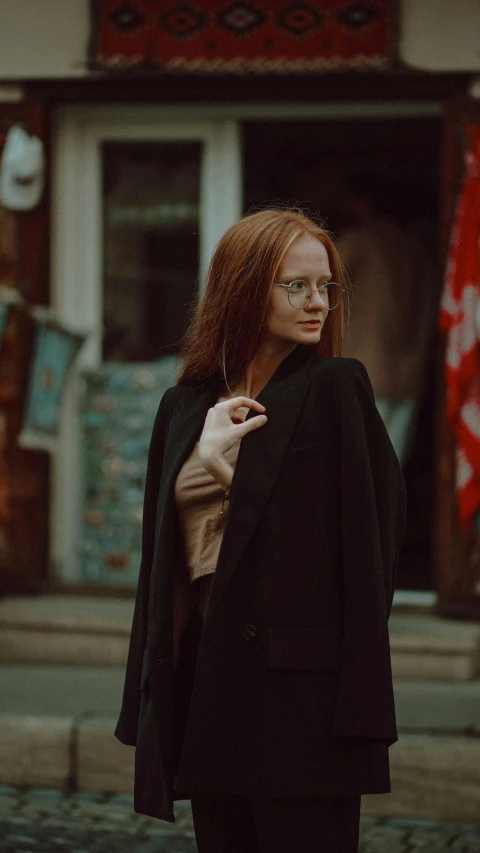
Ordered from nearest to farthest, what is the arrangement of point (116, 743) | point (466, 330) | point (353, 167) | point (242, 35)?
point (116, 743) → point (466, 330) → point (242, 35) → point (353, 167)

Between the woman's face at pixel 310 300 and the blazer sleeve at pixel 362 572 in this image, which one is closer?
the blazer sleeve at pixel 362 572

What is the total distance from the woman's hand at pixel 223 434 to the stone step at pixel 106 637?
138 inches

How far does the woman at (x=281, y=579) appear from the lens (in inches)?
111

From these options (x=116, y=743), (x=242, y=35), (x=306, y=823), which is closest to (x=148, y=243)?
(x=242, y=35)

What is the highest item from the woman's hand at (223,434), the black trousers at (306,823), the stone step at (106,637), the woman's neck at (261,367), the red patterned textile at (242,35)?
the red patterned textile at (242,35)

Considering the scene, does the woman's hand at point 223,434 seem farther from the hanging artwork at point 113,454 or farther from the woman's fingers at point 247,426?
the hanging artwork at point 113,454

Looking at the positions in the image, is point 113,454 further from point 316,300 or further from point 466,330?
point 316,300

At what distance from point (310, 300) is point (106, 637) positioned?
3.93 metres

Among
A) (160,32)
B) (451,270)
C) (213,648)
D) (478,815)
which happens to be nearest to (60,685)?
(478,815)

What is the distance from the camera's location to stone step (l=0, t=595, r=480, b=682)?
6184 mm

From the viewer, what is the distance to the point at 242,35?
258 inches

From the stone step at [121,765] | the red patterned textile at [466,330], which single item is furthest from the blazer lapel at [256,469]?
the red patterned textile at [466,330]

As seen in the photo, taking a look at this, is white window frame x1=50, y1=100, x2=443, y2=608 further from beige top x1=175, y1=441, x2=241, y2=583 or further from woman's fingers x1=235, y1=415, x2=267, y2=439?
woman's fingers x1=235, y1=415, x2=267, y2=439

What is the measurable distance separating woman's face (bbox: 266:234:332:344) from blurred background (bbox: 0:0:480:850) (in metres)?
2.95
